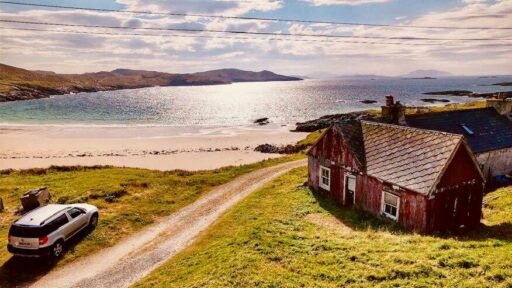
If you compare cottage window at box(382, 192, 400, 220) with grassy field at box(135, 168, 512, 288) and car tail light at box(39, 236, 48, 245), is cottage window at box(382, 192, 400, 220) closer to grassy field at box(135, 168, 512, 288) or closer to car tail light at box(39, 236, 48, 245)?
grassy field at box(135, 168, 512, 288)

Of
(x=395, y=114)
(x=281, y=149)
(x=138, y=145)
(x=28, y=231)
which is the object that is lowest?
(x=281, y=149)

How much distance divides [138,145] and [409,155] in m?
57.6

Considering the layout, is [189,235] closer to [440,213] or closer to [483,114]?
[440,213]

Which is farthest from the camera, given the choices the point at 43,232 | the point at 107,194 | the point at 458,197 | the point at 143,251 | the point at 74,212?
the point at 107,194

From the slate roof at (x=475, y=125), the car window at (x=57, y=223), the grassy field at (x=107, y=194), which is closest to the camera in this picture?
the car window at (x=57, y=223)

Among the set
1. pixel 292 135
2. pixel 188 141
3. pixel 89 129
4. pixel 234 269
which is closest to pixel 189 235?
pixel 234 269

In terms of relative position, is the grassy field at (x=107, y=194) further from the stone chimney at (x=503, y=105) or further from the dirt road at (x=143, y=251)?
the stone chimney at (x=503, y=105)

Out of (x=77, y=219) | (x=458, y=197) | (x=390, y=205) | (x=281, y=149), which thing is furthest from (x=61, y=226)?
(x=281, y=149)

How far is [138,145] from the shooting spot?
69.9 meters

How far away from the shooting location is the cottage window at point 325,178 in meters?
27.7

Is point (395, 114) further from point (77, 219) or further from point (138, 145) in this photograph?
point (138, 145)

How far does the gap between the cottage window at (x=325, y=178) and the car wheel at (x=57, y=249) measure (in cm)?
1834

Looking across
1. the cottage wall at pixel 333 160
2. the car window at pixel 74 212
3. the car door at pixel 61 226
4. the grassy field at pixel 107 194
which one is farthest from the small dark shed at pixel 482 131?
the car door at pixel 61 226

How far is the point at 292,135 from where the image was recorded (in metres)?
81.9
